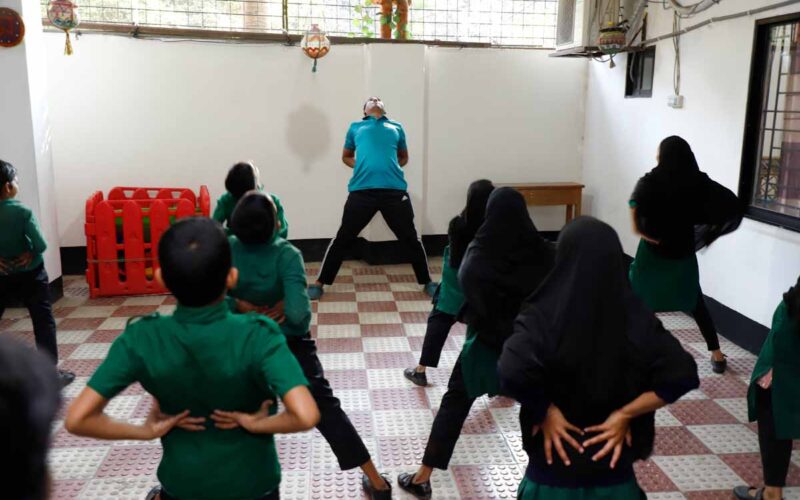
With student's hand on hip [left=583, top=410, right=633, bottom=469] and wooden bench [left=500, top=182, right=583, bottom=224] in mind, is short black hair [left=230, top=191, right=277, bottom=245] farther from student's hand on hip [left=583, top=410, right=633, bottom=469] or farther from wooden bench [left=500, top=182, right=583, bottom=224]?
wooden bench [left=500, top=182, right=583, bottom=224]

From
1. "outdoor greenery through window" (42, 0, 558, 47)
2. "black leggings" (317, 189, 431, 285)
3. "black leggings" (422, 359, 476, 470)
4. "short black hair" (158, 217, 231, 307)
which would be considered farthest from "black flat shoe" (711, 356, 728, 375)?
"outdoor greenery through window" (42, 0, 558, 47)

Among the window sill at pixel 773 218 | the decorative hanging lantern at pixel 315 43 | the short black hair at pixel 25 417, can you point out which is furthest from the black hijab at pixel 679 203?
the decorative hanging lantern at pixel 315 43

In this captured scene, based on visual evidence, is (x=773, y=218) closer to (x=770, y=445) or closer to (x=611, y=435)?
(x=770, y=445)

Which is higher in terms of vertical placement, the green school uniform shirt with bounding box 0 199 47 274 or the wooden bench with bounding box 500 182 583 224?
the green school uniform shirt with bounding box 0 199 47 274

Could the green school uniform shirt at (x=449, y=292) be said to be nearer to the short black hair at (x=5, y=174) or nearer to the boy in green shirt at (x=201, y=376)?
the boy in green shirt at (x=201, y=376)

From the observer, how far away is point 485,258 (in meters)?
2.32

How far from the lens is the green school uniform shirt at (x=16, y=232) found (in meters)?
3.38

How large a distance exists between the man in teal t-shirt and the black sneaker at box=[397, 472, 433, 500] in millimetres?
2696

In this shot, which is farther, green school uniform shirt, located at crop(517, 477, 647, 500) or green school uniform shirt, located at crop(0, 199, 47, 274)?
green school uniform shirt, located at crop(0, 199, 47, 274)

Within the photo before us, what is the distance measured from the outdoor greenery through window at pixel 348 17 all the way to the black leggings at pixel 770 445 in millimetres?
5076

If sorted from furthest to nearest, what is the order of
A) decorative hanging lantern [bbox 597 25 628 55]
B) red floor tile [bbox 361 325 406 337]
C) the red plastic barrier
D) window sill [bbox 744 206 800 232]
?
decorative hanging lantern [bbox 597 25 628 55], the red plastic barrier, red floor tile [bbox 361 325 406 337], window sill [bbox 744 206 800 232]

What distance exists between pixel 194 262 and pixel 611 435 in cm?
105

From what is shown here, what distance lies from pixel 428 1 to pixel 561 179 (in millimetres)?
2317

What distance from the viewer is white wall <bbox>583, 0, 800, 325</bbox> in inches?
165
